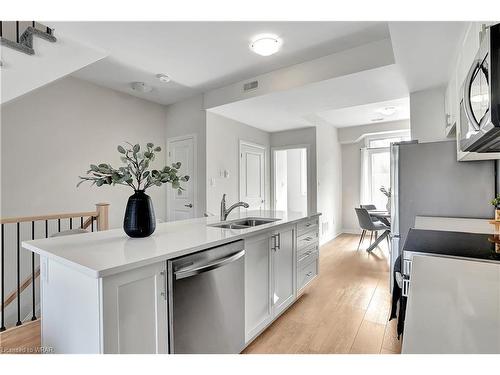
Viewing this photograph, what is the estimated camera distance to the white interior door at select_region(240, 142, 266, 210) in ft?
15.1

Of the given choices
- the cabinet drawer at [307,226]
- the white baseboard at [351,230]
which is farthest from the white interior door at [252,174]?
the white baseboard at [351,230]

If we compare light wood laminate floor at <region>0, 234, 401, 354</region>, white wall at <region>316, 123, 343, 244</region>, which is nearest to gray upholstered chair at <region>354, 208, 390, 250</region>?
white wall at <region>316, 123, 343, 244</region>

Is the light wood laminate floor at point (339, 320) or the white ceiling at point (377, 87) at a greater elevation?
the white ceiling at point (377, 87)

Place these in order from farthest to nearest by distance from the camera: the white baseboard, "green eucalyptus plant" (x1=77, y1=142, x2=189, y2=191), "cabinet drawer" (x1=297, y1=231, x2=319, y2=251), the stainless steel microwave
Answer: the white baseboard → "cabinet drawer" (x1=297, y1=231, x2=319, y2=251) → "green eucalyptus plant" (x1=77, y1=142, x2=189, y2=191) → the stainless steel microwave

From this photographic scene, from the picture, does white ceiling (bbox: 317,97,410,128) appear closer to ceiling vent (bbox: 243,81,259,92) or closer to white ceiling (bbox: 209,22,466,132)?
white ceiling (bbox: 209,22,466,132)

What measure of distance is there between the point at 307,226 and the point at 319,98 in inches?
64.7

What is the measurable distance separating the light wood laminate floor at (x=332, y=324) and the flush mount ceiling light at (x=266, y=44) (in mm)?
2429

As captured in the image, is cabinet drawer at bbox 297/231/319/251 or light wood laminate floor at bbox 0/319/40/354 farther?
cabinet drawer at bbox 297/231/319/251

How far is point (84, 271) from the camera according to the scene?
106 centimetres

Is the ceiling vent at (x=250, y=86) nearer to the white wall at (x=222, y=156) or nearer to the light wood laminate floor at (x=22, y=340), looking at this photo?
the white wall at (x=222, y=156)

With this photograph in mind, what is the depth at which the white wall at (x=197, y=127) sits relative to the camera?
3.86 m

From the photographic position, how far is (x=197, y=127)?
3.94 m

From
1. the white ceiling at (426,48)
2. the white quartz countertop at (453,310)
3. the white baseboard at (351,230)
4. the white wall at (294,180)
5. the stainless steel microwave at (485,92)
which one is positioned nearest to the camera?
the white quartz countertop at (453,310)

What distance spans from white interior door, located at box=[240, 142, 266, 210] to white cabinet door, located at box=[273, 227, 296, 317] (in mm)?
2259
